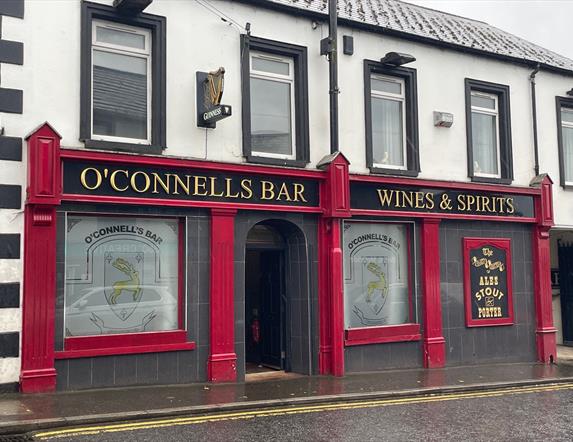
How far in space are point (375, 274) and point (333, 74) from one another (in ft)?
13.3

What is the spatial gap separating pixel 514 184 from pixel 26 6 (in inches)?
424

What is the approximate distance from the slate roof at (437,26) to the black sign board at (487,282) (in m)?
4.38

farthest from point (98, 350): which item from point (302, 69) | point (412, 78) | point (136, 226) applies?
point (412, 78)

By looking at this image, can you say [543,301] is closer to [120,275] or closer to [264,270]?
[264,270]

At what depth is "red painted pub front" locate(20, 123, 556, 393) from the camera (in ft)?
33.8

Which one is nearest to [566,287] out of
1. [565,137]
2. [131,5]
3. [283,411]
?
[565,137]

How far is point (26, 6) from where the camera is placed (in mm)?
10219

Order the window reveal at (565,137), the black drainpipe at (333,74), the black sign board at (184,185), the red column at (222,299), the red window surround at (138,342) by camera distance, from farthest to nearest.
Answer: the window reveal at (565,137), the black drainpipe at (333,74), the red column at (222,299), the black sign board at (184,185), the red window surround at (138,342)

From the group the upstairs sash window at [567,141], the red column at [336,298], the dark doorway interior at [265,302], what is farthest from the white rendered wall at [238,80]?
the dark doorway interior at [265,302]

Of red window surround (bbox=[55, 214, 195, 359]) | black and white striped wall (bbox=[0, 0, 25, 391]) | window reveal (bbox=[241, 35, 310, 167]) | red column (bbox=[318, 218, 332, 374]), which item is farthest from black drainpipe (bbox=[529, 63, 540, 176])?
black and white striped wall (bbox=[0, 0, 25, 391])

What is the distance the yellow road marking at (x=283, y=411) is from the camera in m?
7.86

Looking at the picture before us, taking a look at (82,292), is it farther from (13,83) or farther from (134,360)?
(13,83)

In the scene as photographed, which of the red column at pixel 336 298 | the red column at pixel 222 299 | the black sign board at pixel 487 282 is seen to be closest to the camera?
the red column at pixel 222 299

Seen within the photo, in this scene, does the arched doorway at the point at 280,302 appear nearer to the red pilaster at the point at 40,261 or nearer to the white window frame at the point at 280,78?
the white window frame at the point at 280,78
